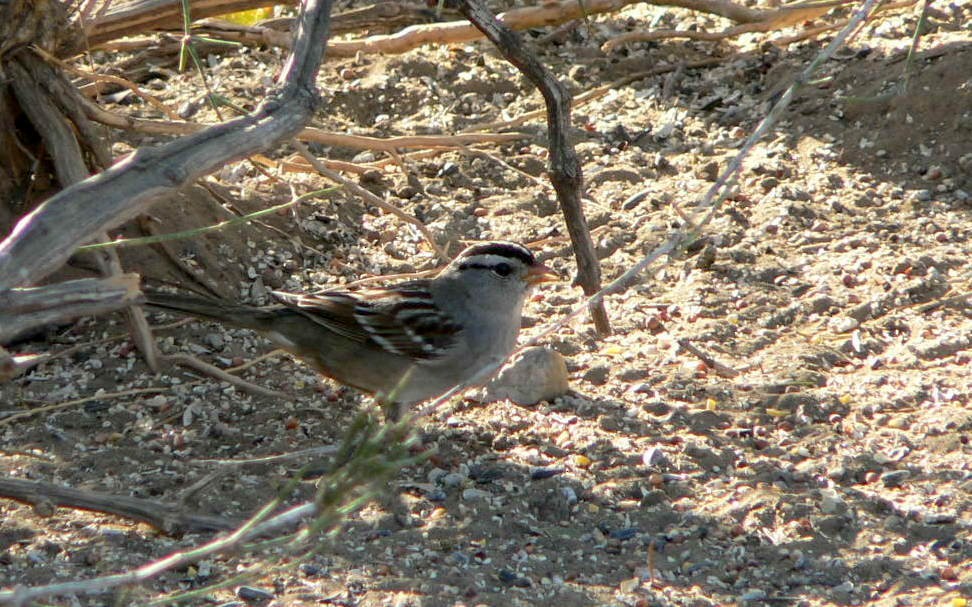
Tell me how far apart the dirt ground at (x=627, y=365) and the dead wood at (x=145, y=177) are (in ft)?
3.65

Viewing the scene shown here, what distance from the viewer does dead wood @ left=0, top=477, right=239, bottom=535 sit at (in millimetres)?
3574

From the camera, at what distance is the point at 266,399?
5125 mm

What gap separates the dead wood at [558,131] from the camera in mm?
4961

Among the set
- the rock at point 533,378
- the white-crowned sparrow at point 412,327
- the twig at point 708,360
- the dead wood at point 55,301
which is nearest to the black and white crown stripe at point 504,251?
the white-crowned sparrow at point 412,327

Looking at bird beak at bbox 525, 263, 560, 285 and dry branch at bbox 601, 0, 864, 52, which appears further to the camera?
dry branch at bbox 601, 0, 864, 52

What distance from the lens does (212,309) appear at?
4.99 metres

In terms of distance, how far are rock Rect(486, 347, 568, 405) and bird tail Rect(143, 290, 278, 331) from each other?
3.11 ft

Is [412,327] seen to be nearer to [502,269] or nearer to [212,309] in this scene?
[502,269]

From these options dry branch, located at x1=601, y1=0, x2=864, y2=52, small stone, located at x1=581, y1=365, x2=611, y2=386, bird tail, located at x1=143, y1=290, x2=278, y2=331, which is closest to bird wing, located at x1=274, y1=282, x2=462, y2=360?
bird tail, located at x1=143, y1=290, x2=278, y2=331

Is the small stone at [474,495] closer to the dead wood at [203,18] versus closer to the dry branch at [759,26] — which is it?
the dead wood at [203,18]

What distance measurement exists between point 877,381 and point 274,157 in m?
3.14

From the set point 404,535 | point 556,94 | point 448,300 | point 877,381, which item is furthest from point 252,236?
point 877,381

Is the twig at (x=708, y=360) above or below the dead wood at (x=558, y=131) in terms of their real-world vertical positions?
below

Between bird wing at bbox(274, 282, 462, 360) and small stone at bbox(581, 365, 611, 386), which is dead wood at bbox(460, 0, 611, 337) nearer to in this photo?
small stone at bbox(581, 365, 611, 386)
